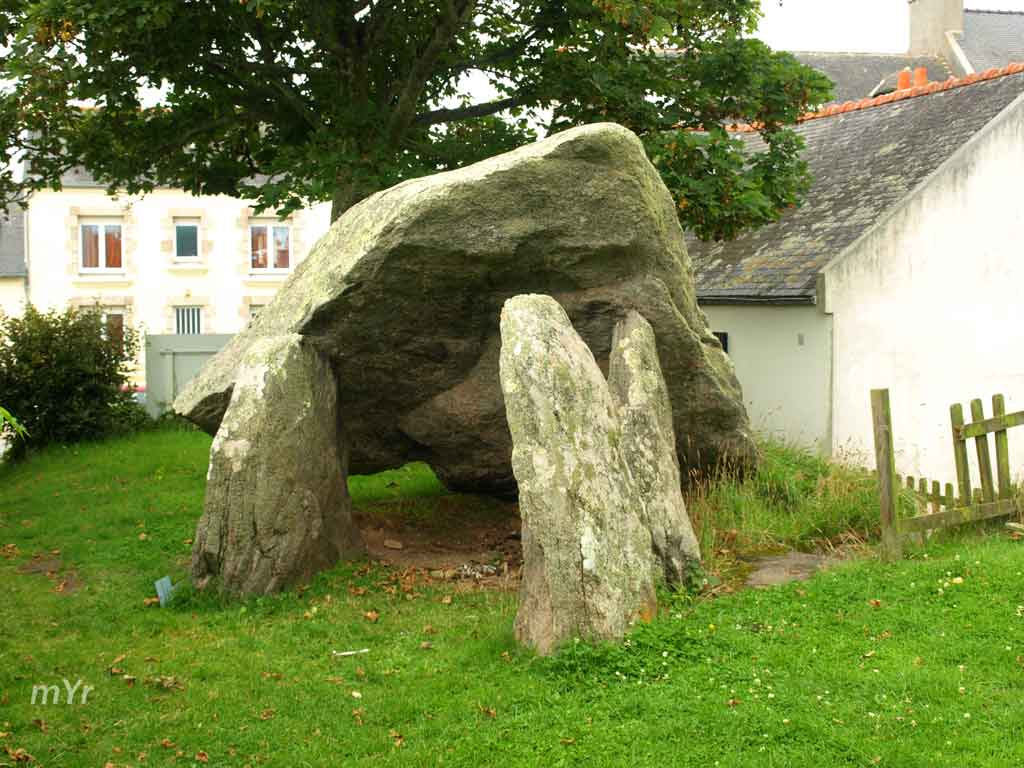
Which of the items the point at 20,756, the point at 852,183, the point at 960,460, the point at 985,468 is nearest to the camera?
the point at 20,756

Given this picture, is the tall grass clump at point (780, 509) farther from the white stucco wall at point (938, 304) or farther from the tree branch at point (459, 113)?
the tree branch at point (459, 113)

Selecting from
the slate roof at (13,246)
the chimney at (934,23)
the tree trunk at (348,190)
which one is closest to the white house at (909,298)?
the tree trunk at (348,190)

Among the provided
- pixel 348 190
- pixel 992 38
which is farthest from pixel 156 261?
pixel 992 38

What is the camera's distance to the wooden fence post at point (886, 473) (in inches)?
320

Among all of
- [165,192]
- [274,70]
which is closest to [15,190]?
[274,70]

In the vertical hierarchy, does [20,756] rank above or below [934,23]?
below

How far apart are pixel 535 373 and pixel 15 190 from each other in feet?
33.0

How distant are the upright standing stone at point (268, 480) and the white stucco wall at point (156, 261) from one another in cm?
2651

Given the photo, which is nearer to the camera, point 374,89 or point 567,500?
point 567,500

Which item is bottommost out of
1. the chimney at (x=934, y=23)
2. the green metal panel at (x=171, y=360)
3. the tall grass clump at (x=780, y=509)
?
the tall grass clump at (x=780, y=509)

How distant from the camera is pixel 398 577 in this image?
9.25 meters

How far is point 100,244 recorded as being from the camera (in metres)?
34.7

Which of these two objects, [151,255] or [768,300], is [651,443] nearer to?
[768,300]

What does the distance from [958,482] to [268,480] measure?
555 centimetres
